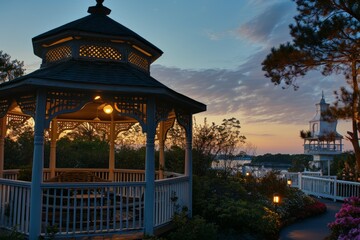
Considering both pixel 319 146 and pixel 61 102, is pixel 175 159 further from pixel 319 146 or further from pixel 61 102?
pixel 319 146

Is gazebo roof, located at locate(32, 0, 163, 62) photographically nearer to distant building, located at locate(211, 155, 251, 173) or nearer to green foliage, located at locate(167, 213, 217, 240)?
green foliage, located at locate(167, 213, 217, 240)

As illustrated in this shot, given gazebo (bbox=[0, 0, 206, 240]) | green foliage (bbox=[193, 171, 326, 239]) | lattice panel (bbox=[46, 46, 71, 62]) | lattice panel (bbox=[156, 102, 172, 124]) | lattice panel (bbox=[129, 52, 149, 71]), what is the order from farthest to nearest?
green foliage (bbox=[193, 171, 326, 239]) → lattice panel (bbox=[129, 52, 149, 71]) → lattice panel (bbox=[46, 46, 71, 62]) → lattice panel (bbox=[156, 102, 172, 124]) → gazebo (bbox=[0, 0, 206, 240])

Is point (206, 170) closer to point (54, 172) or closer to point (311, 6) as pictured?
point (54, 172)

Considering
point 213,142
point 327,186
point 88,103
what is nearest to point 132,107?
point 88,103

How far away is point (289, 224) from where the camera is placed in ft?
33.3

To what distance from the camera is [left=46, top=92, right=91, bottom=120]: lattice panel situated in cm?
658

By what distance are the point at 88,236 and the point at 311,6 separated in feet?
25.3

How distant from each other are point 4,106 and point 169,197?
3.96 meters

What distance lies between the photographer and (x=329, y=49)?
9.21 metres

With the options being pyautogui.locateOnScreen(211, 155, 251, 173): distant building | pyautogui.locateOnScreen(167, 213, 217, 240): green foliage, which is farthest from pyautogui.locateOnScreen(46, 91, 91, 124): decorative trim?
pyautogui.locateOnScreen(211, 155, 251, 173): distant building

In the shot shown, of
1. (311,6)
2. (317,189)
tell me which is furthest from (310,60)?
(317,189)

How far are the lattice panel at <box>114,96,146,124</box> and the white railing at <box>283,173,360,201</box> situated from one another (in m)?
11.2

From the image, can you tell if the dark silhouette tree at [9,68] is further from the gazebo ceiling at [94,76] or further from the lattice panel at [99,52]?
the lattice panel at [99,52]

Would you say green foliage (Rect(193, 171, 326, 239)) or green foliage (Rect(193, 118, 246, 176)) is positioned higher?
green foliage (Rect(193, 118, 246, 176))
